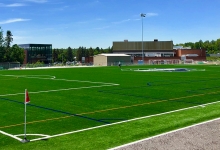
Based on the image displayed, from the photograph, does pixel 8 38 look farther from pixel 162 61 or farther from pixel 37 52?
pixel 162 61

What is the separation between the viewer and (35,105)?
15078 mm

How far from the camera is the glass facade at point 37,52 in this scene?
11875cm

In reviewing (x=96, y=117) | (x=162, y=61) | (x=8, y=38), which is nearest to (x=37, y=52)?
(x=8, y=38)

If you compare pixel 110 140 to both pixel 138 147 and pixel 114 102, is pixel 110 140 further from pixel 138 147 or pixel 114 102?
pixel 114 102

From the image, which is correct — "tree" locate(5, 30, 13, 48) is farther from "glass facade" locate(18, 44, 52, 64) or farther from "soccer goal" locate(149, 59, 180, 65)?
"soccer goal" locate(149, 59, 180, 65)

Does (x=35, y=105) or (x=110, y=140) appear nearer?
(x=110, y=140)

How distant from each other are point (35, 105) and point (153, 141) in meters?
8.53

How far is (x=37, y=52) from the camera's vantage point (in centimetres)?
→ 11981

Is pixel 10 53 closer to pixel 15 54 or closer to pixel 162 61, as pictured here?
pixel 15 54

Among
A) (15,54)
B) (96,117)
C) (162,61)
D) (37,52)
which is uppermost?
(37,52)

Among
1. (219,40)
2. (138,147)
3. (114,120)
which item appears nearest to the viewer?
(138,147)

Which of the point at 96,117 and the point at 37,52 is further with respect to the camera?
the point at 37,52

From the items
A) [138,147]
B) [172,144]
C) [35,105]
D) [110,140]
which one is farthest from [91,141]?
[35,105]

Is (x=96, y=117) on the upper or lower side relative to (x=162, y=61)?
lower
